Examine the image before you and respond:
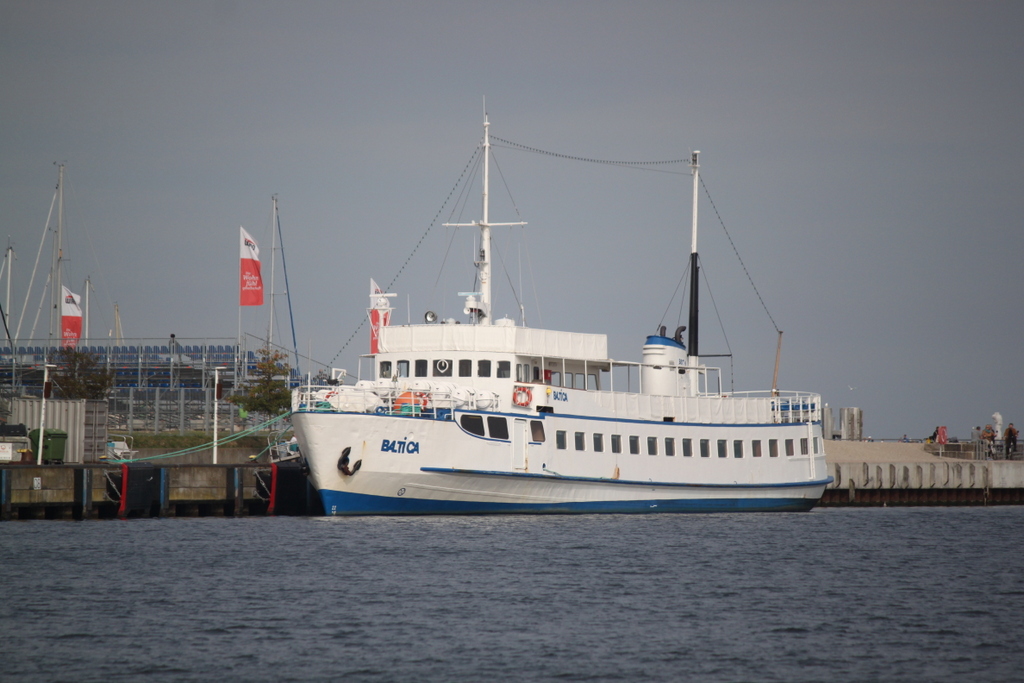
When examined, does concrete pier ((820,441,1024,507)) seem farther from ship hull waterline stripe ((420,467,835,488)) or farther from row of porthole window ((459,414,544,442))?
row of porthole window ((459,414,544,442))

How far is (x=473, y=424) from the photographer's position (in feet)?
116

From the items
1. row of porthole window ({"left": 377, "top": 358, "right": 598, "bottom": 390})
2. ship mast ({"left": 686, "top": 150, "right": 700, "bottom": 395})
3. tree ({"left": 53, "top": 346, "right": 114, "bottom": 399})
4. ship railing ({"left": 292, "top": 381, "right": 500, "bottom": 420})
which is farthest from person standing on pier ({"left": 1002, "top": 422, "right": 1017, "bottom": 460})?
tree ({"left": 53, "top": 346, "right": 114, "bottom": 399})

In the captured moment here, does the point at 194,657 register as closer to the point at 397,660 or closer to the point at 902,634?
the point at 397,660

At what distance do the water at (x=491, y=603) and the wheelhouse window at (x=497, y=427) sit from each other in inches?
98.4

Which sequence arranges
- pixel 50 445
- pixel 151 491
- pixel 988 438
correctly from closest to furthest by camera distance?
1. pixel 151 491
2. pixel 50 445
3. pixel 988 438

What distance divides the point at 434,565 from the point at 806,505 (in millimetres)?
20593

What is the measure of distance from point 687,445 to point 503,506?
7430 millimetres

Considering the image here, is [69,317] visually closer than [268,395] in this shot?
No

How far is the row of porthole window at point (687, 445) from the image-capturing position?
3766 cm

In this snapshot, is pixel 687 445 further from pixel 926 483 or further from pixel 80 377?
pixel 80 377

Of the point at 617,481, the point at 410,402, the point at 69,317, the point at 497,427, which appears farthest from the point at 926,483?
the point at 69,317

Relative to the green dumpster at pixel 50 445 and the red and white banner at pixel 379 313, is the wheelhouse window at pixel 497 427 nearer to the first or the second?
the red and white banner at pixel 379 313

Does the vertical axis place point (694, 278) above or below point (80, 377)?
above

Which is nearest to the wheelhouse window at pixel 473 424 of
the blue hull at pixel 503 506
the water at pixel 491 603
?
the blue hull at pixel 503 506
